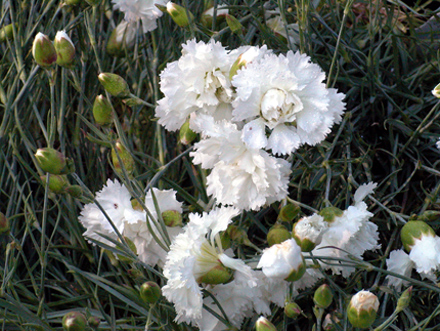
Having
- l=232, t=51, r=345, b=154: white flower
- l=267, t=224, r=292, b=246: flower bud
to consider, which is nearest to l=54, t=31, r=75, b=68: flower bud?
l=232, t=51, r=345, b=154: white flower

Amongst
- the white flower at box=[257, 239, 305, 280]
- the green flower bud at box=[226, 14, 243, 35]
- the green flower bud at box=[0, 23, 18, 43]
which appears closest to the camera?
the white flower at box=[257, 239, 305, 280]

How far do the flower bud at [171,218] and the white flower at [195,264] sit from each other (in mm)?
42

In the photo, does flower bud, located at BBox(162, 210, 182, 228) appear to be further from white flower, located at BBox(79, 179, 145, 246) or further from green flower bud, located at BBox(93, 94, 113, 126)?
green flower bud, located at BBox(93, 94, 113, 126)

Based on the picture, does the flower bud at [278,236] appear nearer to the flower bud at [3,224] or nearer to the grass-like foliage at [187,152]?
the grass-like foliage at [187,152]

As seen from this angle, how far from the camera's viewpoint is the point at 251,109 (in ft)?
1.92

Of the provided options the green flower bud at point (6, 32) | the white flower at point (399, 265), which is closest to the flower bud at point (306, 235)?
the white flower at point (399, 265)

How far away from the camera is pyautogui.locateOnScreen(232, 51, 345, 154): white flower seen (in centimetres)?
57

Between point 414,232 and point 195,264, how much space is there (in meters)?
0.27

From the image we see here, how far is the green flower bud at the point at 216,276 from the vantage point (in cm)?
59

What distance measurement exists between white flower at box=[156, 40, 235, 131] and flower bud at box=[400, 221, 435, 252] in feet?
0.85

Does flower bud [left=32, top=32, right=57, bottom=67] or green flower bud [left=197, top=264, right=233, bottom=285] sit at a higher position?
flower bud [left=32, top=32, right=57, bottom=67]

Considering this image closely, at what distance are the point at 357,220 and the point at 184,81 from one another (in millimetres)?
263

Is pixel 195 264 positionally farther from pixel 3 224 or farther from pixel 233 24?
pixel 233 24

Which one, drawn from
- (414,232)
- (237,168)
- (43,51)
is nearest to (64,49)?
(43,51)
